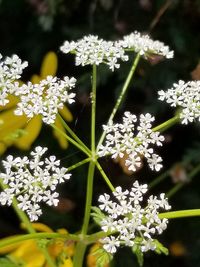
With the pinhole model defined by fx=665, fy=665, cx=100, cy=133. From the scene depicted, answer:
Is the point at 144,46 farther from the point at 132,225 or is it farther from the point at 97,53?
the point at 132,225

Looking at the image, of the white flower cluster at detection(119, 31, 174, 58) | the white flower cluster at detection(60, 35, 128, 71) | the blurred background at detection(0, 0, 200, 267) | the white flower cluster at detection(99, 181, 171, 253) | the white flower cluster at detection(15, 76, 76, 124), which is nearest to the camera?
the white flower cluster at detection(99, 181, 171, 253)

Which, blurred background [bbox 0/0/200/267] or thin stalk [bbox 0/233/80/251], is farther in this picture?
blurred background [bbox 0/0/200/267]

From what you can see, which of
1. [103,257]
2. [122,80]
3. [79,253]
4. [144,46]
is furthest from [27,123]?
[103,257]

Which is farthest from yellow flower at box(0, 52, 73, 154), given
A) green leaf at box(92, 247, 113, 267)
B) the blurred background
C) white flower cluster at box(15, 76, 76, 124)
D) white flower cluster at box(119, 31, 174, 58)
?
green leaf at box(92, 247, 113, 267)

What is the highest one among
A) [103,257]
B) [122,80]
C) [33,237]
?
[122,80]

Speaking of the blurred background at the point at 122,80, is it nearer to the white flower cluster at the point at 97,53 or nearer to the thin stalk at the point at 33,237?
the white flower cluster at the point at 97,53

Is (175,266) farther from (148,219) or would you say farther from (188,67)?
(148,219)

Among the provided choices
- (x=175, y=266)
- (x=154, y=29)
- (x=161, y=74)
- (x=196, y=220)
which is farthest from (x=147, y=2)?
(x=175, y=266)

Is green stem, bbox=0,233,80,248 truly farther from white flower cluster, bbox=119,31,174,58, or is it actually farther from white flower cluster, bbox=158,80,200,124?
white flower cluster, bbox=119,31,174,58

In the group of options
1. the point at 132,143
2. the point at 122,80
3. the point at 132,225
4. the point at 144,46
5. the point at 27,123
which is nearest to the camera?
the point at 132,225
